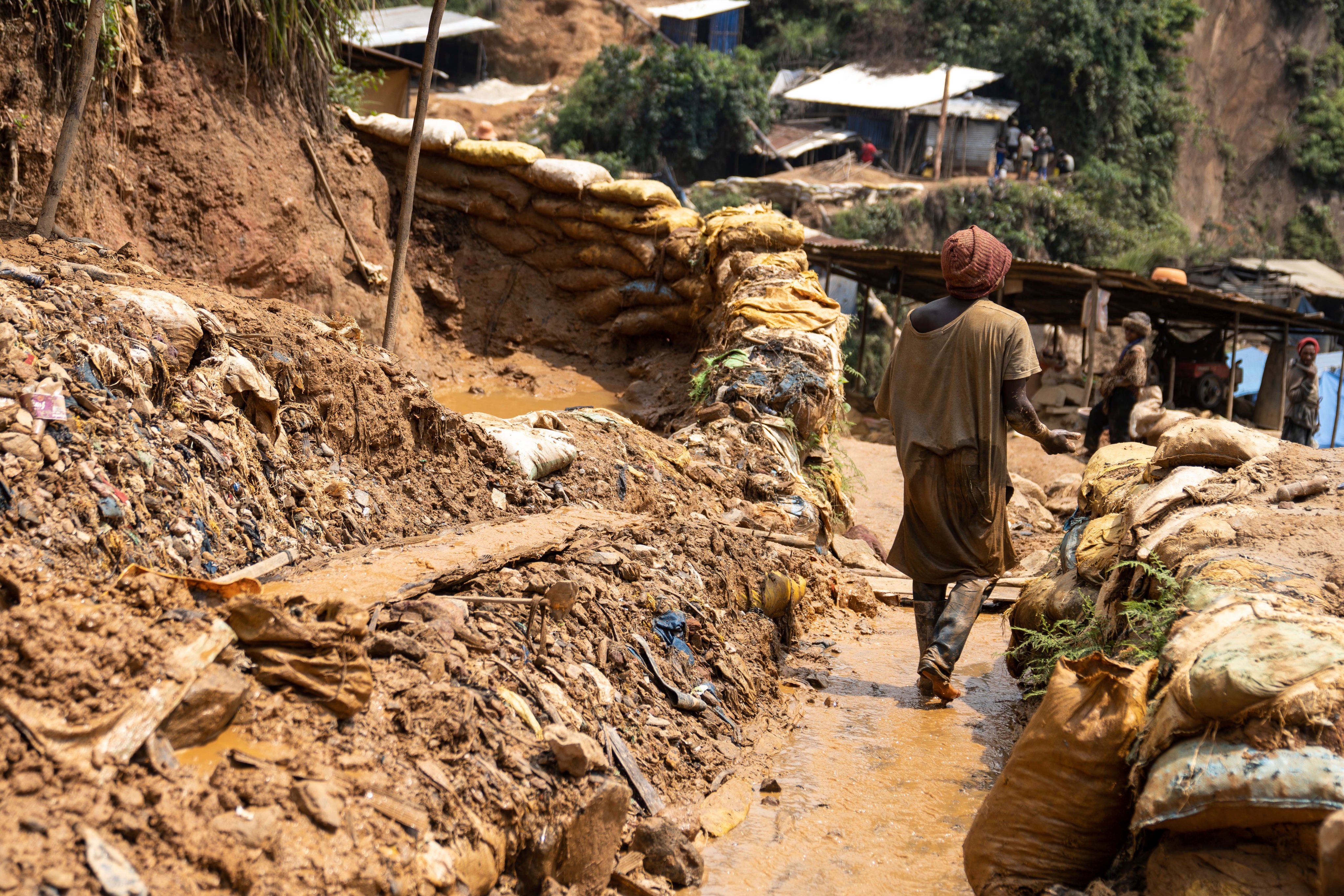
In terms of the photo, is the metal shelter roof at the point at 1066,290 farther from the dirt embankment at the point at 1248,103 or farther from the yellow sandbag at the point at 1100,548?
the dirt embankment at the point at 1248,103

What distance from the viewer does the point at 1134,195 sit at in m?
24.6

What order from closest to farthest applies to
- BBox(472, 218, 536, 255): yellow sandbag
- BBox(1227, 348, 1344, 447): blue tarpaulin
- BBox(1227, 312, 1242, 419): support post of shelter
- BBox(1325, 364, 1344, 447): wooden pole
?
BBox(472, 218, 536, 255): yellow sandbag, BBox(1227, 312, 1242, 419): support post of shelter, BBox(1325, 364, 1344, 447): wooden pole, BBox(1227, 348, 1344, 447): blue tarpaulin

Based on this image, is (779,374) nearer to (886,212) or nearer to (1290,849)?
(1290,849)

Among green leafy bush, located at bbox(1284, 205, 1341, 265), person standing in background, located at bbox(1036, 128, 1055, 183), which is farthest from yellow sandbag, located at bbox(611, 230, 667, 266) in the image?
green leafy bush, located at bbox(1284, 205, 1341, 265)

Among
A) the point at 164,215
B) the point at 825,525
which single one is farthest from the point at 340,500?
the point at 164,215

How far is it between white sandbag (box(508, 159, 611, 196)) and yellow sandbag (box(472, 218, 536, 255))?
0.48 meters

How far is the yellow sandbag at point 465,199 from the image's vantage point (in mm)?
9211

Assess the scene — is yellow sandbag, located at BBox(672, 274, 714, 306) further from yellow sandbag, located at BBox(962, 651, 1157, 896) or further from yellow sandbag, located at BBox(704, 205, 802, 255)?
yellow sandbag, located at BBox(962, 651, 1157, 896)

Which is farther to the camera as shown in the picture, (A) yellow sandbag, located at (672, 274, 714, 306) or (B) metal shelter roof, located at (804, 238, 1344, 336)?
(B) metal shelter roof, located at (804, 238, 1344, 336)

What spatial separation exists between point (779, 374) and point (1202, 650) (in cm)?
420

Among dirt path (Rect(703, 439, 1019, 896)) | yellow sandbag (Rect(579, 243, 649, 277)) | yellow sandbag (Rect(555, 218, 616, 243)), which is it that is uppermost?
yellow sandbag (Rect(555, 218, 616, 243))

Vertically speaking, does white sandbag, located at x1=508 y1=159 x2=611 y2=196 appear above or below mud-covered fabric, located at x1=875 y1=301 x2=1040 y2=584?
above

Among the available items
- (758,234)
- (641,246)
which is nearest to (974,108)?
(641,246)

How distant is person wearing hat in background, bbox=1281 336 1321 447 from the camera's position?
8.74 meters
